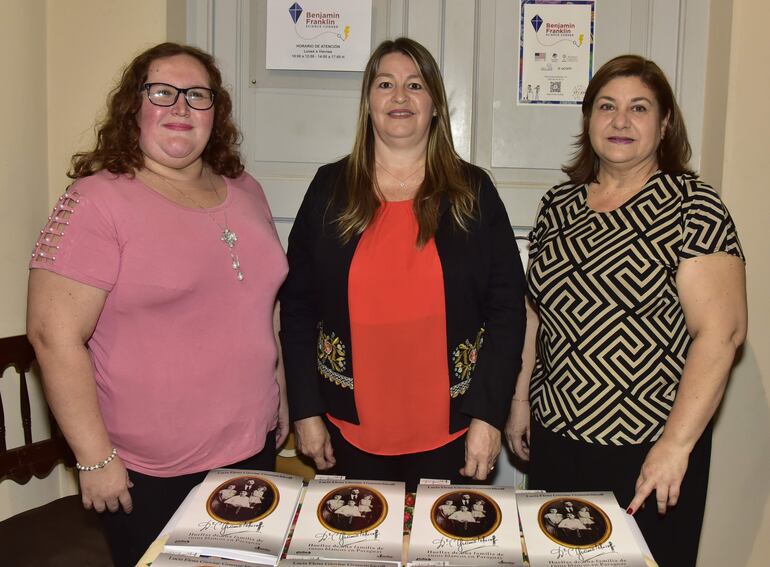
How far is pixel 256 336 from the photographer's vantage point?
1.58m

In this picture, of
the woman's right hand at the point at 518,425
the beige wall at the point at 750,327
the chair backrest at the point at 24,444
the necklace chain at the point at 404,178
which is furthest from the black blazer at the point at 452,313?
the beige wall at the point at 750,327

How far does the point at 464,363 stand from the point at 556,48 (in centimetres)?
123

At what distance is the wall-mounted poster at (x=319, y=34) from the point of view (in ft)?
7.75

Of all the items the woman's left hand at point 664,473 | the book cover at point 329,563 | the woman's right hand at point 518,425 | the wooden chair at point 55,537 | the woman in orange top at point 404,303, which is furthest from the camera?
the woman's right hand at point 518,425

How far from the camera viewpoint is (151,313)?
145 centimetres

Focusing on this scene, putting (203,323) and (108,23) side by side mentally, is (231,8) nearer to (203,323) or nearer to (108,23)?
(108,23)

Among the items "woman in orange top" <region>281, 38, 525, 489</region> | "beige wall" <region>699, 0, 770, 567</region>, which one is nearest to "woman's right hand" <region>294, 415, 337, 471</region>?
"woman in orange top" <region>281, 38, 525, 489</region>

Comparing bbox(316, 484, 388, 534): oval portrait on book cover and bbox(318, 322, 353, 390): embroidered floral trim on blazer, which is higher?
bbox(318, 322, 353, 390): embroidered floral trim on blazer

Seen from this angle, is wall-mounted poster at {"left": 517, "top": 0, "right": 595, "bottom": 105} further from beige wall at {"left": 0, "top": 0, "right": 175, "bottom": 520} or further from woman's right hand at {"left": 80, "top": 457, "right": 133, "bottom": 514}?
woman's right hand at {"left": 80, "top": 457, "right": 133, "bottom": 514}

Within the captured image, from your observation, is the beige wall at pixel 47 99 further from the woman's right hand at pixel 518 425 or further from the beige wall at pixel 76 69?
the woman's right hand at pixel 518 425

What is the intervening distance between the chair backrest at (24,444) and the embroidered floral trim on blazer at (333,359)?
781mm

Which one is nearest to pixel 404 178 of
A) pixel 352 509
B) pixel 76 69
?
pixel 352 509

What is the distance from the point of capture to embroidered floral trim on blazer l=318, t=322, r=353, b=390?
68.1 inches

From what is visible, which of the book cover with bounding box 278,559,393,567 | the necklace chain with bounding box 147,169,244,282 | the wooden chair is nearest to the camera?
the book cover with bounding box 278,559,393,567
